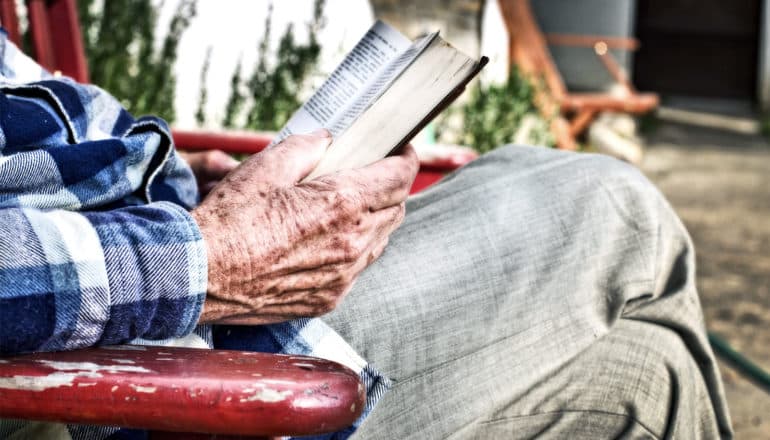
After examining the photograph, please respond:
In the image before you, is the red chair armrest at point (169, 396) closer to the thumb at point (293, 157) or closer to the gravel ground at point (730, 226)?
the thumb at point (293, 157)

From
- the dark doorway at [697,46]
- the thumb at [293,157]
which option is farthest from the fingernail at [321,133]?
the dark doorway at [697,46]

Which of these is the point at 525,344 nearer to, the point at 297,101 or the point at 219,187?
the point at 219,187

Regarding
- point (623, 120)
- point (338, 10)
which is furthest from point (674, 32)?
point (338, 10)

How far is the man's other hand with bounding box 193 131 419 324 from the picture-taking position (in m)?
0.95

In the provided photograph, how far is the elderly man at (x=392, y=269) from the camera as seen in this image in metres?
0.87

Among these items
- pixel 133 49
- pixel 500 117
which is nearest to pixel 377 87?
pixel 133 49

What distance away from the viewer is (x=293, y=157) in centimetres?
108

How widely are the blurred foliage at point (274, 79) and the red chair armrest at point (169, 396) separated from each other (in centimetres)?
307

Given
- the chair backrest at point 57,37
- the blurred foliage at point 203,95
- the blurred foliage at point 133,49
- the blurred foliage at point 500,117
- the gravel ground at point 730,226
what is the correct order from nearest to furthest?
the chair backrest at point 57,37, the gravel ground at point 730,226, the blurred foliage at point 133,49, the blurred foliage at point 203,95, the blurred foliage at point 500,117

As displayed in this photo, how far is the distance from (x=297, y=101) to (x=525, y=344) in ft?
9.34

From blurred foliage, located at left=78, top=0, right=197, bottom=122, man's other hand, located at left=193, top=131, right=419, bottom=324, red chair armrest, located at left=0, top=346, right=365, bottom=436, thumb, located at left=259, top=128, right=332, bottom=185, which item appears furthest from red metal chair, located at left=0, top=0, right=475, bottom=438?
blurred foliage, located at left=78, top=0, right=197, bottom=122

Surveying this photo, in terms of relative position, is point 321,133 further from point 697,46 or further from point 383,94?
point 697,46

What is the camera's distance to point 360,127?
1.14m

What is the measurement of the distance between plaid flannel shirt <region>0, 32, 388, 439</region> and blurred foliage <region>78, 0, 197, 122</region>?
2.31 meters
